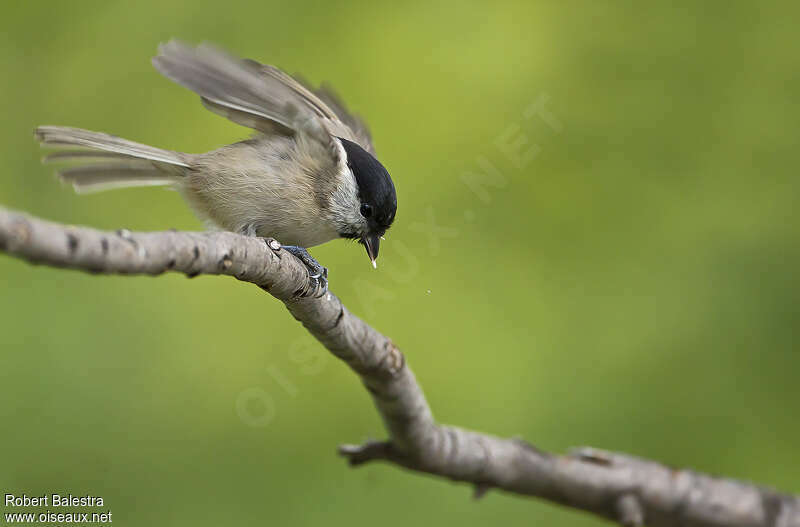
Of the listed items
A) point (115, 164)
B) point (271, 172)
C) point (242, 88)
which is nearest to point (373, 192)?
point (271, 172)

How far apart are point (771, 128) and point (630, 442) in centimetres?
151

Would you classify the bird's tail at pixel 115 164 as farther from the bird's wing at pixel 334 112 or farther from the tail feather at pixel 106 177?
the bird's wing at pixel 334 112

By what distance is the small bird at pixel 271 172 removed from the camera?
8.10 feet

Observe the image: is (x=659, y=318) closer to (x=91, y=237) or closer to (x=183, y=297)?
(x=183, y=297)

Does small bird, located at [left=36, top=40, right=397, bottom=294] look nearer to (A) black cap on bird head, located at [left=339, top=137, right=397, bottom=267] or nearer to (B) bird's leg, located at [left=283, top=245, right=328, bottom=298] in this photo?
(A) black cap on bird head, located at [left=339, top=137, right=397, bottom=267]

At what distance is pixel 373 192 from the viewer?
8.59 ft

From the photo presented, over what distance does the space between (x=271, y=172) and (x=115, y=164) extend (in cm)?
62

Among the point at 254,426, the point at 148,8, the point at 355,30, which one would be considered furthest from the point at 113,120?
the point at 254,426

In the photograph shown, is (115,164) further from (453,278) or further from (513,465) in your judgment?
(513,465)

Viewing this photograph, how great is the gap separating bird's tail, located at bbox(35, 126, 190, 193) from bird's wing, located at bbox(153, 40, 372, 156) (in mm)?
288

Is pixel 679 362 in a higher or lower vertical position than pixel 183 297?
lower

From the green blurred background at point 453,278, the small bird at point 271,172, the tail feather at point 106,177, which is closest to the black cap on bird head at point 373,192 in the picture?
the small bird at point 271,172

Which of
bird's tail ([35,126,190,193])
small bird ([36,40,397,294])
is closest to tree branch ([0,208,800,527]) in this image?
small bird ([36,40,397,294])

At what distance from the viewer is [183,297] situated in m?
3.33
